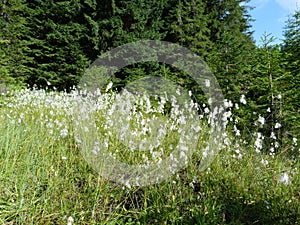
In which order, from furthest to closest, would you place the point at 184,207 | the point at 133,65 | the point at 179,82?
the point at 133,65 < the point at 179,82 < the point at 184,207

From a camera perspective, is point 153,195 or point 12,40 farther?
point 12,40

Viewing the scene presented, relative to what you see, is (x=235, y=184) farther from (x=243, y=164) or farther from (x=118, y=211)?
(x=118, y=211)

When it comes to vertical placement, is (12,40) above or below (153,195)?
above

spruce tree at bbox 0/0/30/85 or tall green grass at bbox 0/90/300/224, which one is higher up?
spruce tree at bbox 0/0/30/85

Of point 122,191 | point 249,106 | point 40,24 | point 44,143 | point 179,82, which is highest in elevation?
point 40,24

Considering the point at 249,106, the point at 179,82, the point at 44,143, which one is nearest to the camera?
the point at 44,143

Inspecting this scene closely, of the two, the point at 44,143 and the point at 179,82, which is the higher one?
the point at 179,82

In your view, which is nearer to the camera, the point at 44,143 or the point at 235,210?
the point at 235,210

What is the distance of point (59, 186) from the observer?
2.29 meters

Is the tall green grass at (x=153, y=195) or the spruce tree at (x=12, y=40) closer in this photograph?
the tall green grass at (x=153, y=195)

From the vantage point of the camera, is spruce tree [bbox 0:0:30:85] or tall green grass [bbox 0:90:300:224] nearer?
tall green grass [bbox 0:90:300:224]

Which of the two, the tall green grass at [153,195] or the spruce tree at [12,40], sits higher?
A: the spruce tree at [12,40]

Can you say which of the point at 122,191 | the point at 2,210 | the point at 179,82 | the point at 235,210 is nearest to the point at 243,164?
the point at 235,210

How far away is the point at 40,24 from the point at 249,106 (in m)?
11.4
